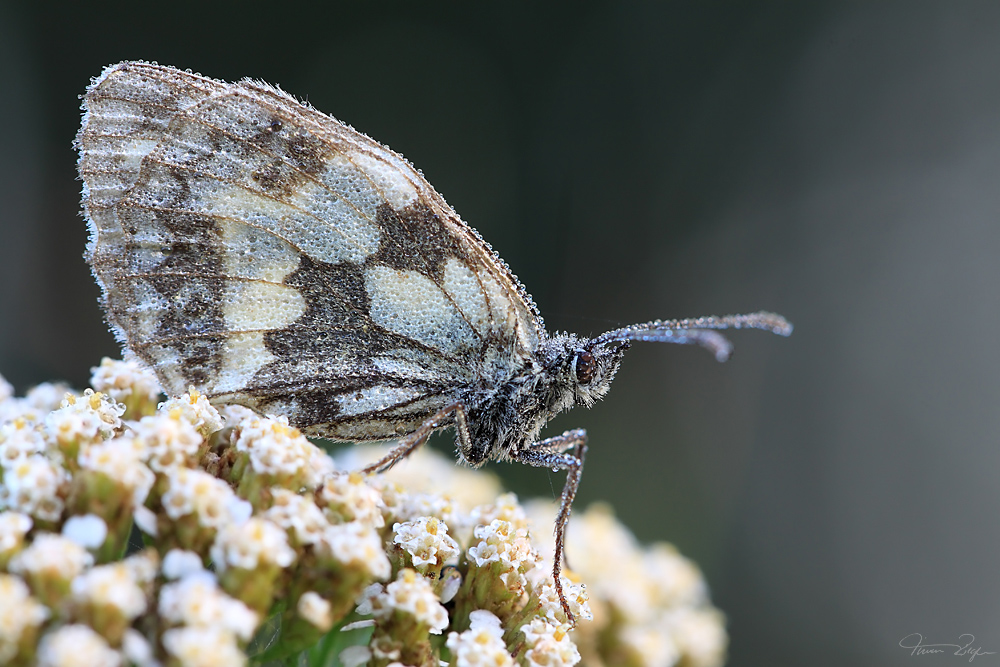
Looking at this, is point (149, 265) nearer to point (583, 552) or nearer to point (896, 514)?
point (583, 552)

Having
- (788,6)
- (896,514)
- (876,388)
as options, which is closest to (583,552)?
(896,514)

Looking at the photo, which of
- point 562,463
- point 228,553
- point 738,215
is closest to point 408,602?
point 228,553

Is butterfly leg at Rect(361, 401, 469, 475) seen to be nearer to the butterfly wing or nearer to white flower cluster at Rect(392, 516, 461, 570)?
the butterfly wing

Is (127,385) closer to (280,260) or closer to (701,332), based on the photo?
(280,260)

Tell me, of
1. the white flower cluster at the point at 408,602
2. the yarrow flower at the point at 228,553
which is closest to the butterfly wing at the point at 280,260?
the yarrow flower at the point at 228,553

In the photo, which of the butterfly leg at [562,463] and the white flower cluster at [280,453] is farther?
the butterfly leg at [562,463]

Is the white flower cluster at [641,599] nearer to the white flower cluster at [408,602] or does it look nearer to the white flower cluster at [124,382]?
the white flower cluster at [408,602]

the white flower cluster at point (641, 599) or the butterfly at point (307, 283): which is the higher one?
the butterfly at point (307, 283)
